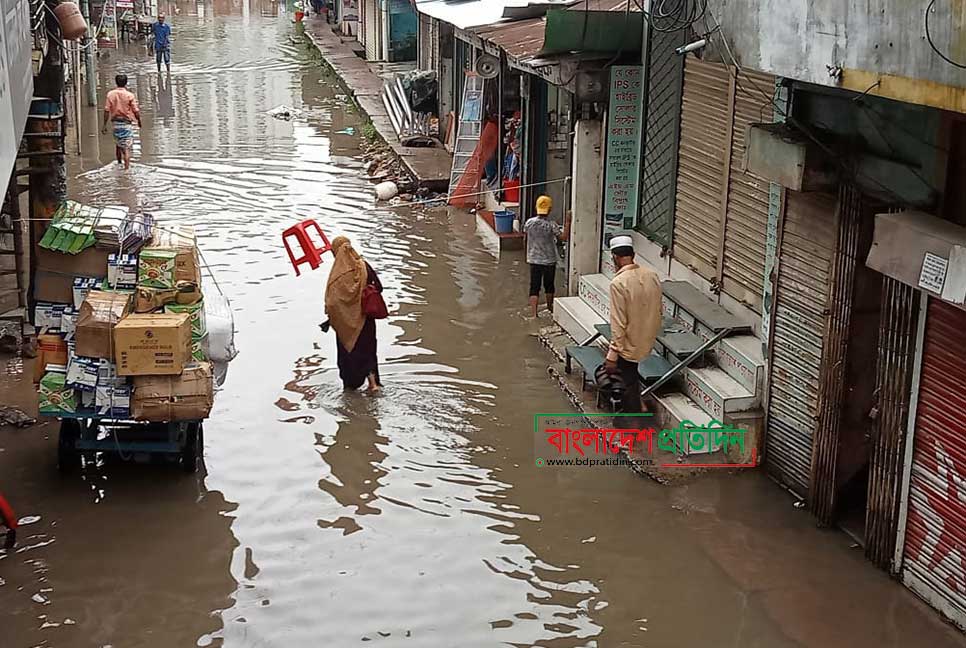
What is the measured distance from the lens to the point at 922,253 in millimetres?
7039

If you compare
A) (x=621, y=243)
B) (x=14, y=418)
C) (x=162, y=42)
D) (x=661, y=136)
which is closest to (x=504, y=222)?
(x=661, y=136)

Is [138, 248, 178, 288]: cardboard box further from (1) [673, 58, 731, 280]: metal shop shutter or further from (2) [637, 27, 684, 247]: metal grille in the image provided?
(2) [637, 27, 684, 247]: metal grille

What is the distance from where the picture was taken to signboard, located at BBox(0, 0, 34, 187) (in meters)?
7.21

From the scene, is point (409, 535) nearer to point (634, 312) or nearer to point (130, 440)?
point (130, 440)

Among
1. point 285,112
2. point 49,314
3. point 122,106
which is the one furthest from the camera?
point 285,112

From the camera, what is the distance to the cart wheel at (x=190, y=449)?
9680 mm

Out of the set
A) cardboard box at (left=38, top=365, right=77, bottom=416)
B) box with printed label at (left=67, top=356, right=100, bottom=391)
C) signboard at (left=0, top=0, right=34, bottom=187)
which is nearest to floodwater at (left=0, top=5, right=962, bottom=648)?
cardboard box at (left=38, top=365, right=77, bottom=416)

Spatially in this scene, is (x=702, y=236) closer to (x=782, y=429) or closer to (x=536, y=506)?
(x=782, y=429)

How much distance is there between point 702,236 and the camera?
1121cm

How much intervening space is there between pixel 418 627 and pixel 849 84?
4.23 m

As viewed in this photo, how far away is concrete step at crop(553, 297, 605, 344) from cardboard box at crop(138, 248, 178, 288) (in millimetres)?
4785

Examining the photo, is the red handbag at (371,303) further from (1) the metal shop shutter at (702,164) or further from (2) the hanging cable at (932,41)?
(2) the hanging cable at (932,41)

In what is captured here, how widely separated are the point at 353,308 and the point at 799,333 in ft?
14.3

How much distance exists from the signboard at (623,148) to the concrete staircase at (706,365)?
5.33 feet
